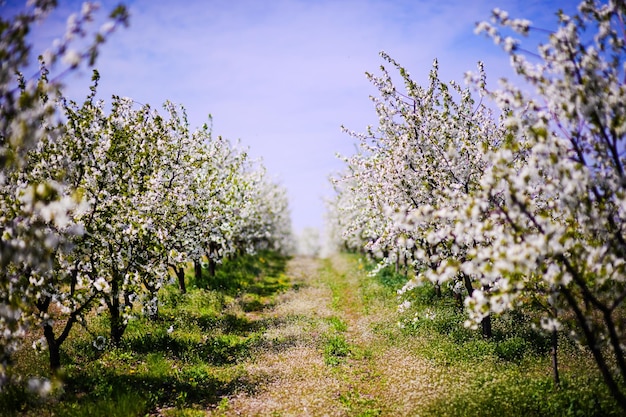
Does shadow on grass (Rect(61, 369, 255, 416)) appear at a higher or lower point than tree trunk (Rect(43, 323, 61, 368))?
lower

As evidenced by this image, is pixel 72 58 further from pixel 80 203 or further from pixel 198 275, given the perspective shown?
pixel 198 275

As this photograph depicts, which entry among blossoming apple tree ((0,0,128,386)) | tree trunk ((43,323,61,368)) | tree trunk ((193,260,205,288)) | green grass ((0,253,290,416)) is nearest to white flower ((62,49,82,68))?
blossoming apple tree ((0,0,128,386))

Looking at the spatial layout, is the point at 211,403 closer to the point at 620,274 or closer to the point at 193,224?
the point at 193,224

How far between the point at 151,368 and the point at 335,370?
678cm

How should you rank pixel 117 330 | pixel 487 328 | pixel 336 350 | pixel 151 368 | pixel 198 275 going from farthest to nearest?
1. pixel 198 275
2. pixel 336 350
3. pixel 117 330
4. pixel 487 328
5. pixel 151 368

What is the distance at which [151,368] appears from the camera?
14.2m

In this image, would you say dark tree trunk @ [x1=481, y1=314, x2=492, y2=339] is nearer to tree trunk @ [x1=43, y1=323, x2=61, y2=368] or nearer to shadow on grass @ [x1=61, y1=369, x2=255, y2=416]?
shadow on grass @ [x1=61, y1=369, x2=255, y2=416]

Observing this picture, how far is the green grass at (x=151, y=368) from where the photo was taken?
1137 centimetres

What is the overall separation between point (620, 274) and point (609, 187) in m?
1.86

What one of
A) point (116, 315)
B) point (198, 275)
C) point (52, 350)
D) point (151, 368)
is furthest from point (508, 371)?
point (198, 275)

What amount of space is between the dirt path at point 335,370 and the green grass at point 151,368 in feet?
3.05

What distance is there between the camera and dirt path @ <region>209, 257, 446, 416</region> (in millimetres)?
12195

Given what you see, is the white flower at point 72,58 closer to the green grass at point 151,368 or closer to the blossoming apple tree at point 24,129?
the blossoming apple tree at point 24,129

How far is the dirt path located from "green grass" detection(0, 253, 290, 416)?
93 centimetres
